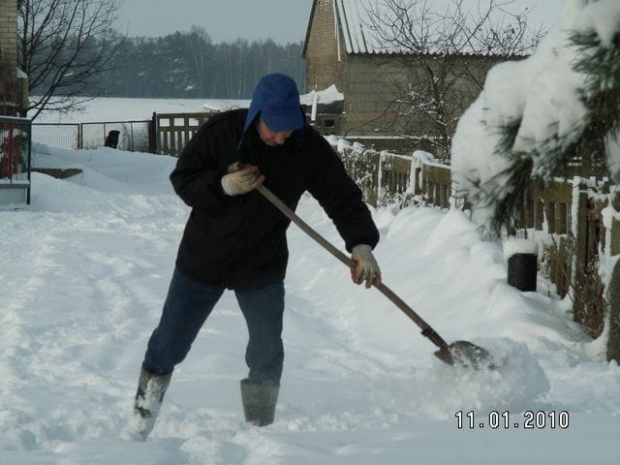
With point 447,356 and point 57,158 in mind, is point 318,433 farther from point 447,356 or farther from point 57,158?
point 57,158

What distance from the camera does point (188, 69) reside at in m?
98.6

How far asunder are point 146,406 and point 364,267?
3.78 ft

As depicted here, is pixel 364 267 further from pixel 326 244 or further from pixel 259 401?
pixel 259 401

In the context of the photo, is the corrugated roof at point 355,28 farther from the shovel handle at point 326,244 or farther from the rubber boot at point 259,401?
the rubber boot at point 259,401

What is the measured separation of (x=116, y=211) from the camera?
15391 millimetres

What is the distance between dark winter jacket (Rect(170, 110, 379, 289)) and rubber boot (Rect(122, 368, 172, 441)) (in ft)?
1.68

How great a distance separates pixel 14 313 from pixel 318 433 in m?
Result: 3.80

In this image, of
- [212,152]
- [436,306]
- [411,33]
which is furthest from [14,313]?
[411,33]

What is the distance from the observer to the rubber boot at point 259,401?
4.48 metres

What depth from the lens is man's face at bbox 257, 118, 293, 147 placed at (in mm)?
4125

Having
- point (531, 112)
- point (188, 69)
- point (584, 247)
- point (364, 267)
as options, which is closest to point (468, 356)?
point (364, 267)

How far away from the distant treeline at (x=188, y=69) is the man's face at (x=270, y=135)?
90046 mm
